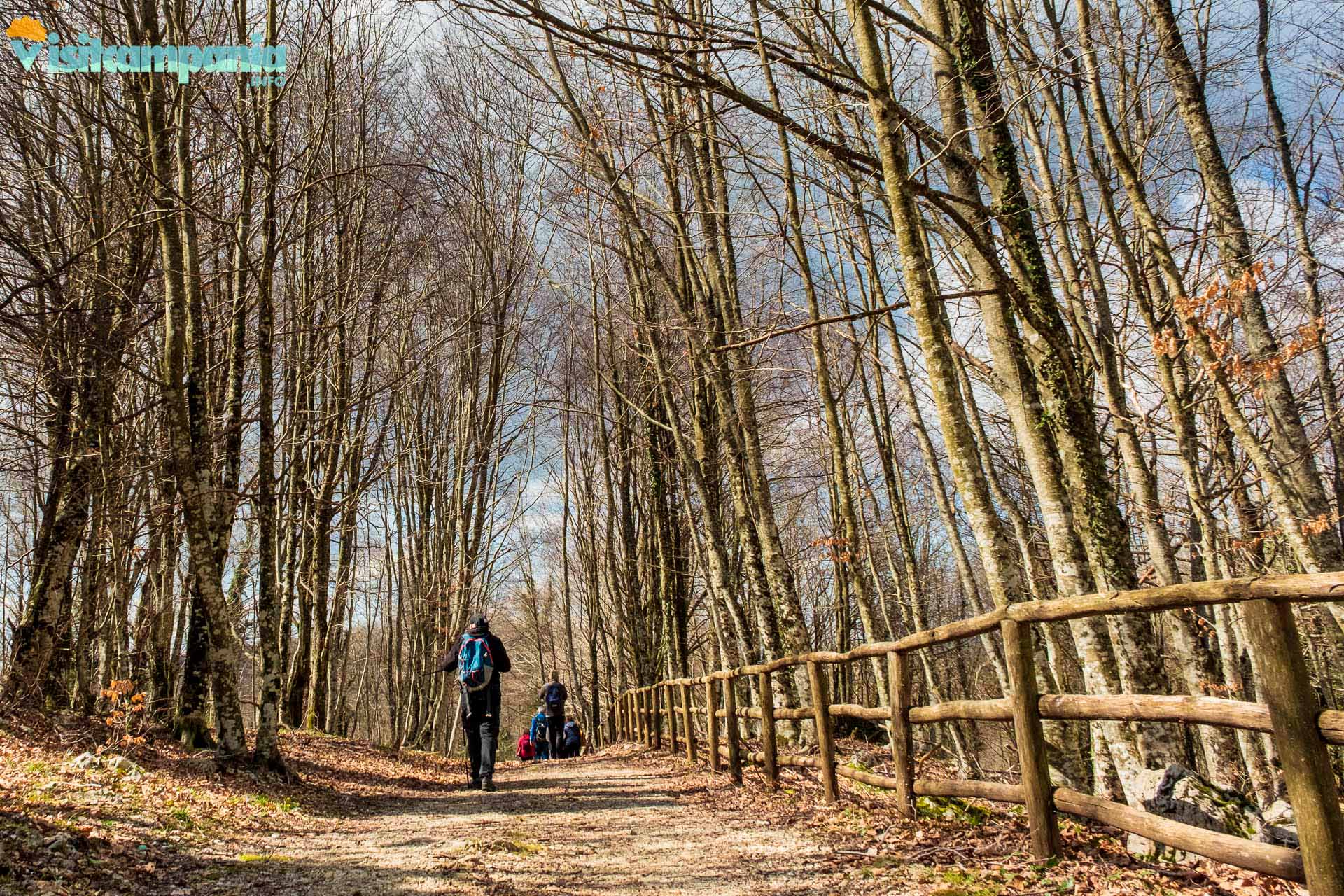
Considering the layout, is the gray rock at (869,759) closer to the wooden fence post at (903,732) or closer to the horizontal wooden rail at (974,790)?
the wooden fence post at (903,732)

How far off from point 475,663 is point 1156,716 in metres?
7.22

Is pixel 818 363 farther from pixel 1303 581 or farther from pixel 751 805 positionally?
pixel 1303 581

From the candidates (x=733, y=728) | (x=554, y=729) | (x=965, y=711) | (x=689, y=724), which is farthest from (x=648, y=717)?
(x=965, y=711)

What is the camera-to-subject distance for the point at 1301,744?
2365mm

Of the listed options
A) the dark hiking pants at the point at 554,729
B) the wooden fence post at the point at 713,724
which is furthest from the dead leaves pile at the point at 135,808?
the dark hiking pants at the point at 554,729

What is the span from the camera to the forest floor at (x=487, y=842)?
11.4 ft

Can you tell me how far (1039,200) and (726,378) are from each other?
4.13 metres

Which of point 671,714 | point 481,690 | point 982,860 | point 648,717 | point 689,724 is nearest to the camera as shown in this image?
point 982,860

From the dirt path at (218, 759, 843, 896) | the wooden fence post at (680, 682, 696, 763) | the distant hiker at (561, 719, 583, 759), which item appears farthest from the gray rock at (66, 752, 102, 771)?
the distant hiker at (561, 719, 583, 759)

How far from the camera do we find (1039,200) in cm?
891

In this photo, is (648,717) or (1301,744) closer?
(1301,744)

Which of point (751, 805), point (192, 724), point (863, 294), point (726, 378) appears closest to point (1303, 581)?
point (751, 805)

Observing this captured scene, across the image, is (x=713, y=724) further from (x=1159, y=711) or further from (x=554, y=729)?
(x=554, y=729)

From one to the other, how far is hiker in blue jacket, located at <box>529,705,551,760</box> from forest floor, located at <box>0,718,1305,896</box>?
33.5 ft
